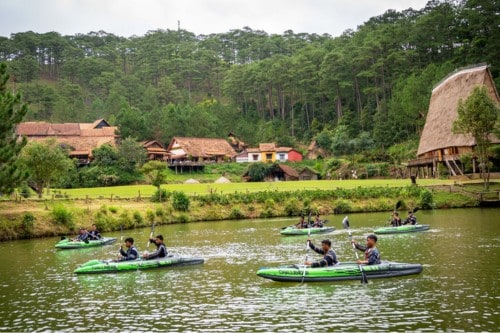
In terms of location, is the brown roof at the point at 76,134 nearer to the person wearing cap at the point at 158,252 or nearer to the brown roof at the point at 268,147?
the brown roof at the point at 268,147

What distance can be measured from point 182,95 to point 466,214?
105 metres

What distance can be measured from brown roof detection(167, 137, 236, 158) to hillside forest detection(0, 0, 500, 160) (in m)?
5.95

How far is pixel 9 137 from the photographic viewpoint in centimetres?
3800

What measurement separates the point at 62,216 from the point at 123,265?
22196 millimetres

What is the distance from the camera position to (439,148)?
7256cm

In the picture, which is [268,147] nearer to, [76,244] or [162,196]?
[162,196]

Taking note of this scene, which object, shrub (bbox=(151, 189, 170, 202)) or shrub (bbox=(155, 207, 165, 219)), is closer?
shrub (bbox=(155, 207, 165, 219))

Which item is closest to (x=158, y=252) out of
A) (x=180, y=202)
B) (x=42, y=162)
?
(x=180, y=202)

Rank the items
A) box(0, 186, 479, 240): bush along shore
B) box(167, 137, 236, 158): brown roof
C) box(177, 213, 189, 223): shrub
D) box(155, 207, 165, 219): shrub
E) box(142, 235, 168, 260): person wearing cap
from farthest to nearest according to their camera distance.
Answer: box(167, 137, 236, 158): brown roof < box(177, 213, 189, 223): shrub < box(155, 207, 165, 219): shrub < box(0, 186, 479, 240): bush along shore < box(142, 235, 168, 260): person wearing cap

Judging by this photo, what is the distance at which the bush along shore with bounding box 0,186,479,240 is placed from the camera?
4978cm

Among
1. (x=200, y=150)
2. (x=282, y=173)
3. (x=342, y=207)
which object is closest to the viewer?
(x=342, y=207)

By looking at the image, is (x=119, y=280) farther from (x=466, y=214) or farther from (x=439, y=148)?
(x=439, y=148)

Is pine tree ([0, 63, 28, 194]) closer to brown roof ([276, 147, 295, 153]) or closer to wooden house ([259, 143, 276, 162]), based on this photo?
wooden house ([259, 143, 276, 162])

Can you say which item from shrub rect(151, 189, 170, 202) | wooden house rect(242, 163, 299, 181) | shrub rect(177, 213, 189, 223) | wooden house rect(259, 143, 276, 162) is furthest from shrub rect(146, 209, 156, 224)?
wooden house rect(259, 143, 276, 162)
